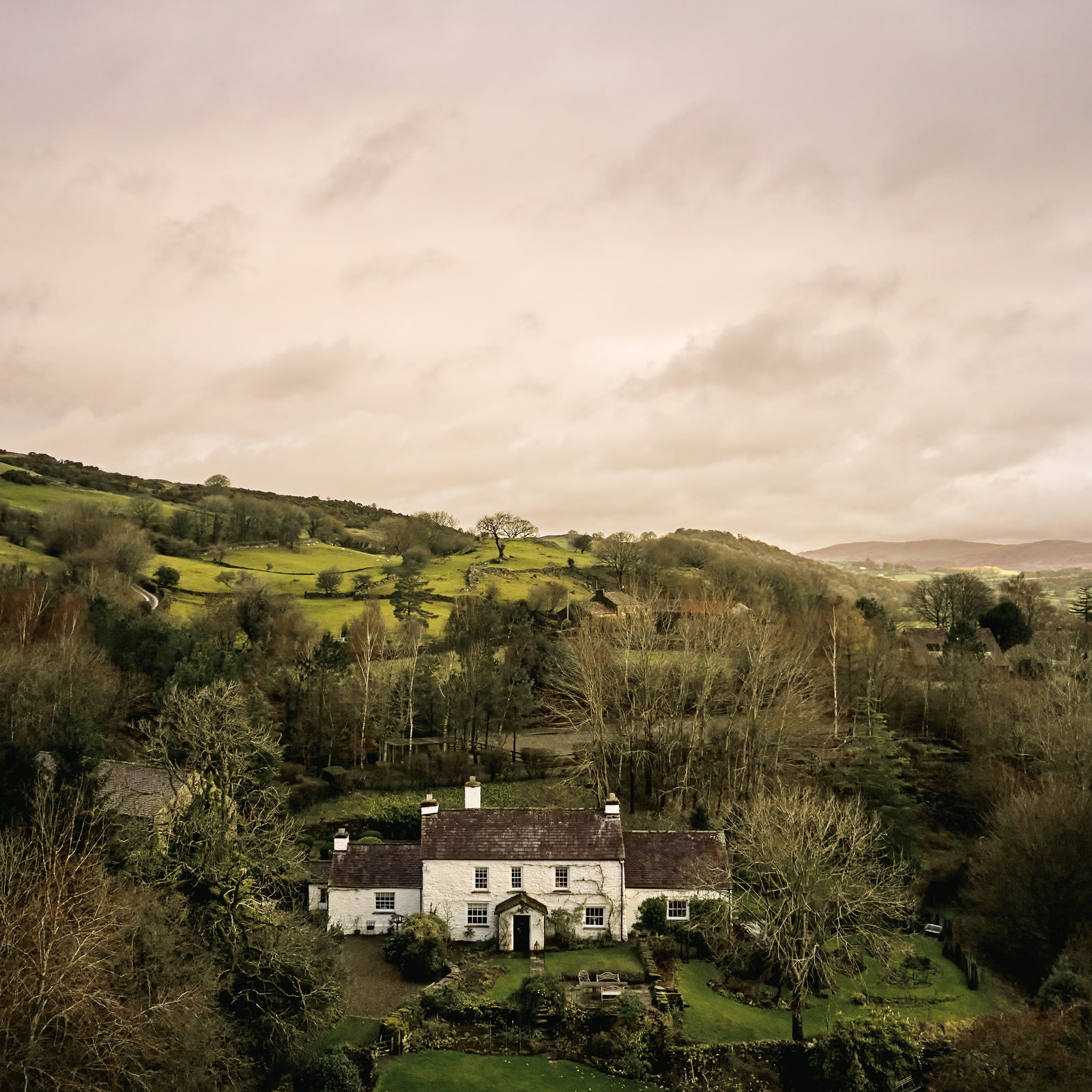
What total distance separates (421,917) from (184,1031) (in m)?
15.5

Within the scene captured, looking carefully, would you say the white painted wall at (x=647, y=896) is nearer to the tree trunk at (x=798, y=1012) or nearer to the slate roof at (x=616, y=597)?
the tree trunk at (x=798, y=1012)

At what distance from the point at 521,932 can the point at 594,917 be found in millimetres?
3172

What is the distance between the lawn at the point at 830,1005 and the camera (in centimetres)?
2678

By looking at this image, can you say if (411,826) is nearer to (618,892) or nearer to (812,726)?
(618,892)

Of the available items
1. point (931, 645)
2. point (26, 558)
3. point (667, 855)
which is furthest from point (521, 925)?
point (26, 558)

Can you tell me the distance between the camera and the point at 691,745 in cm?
4434

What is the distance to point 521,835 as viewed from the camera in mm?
35312

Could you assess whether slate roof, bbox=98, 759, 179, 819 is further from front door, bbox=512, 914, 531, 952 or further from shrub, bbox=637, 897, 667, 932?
shrub, bbox=637, 897, 667, 932

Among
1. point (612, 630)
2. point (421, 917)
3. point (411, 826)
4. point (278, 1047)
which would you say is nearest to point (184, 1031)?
point (278, 1047)

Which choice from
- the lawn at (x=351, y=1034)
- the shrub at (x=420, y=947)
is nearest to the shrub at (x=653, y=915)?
the shrub at (x=420, y=947)

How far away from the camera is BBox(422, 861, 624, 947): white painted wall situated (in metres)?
34.2

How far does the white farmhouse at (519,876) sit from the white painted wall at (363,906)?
42mm

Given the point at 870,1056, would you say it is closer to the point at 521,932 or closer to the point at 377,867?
the point at 521,932

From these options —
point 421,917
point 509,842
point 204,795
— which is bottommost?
point 421,917
